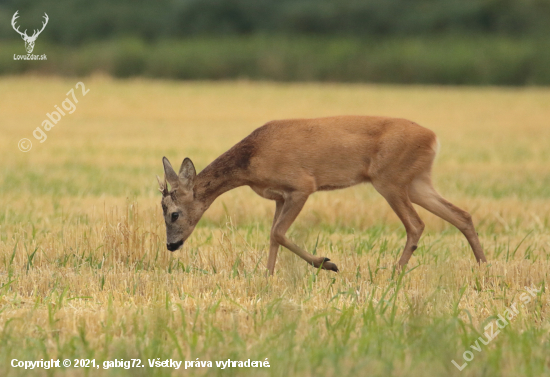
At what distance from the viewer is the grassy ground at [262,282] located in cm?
515

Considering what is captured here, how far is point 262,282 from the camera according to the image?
7.12 m

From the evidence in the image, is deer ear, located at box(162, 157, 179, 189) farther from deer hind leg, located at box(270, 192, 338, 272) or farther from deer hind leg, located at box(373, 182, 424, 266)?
deer hind leg, located at box(373, 182, 424, 266)

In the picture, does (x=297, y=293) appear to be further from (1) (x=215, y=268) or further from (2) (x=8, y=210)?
(2) (x=8, y=210)

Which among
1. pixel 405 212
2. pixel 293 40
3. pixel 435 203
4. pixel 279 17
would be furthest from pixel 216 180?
pixel 279 17

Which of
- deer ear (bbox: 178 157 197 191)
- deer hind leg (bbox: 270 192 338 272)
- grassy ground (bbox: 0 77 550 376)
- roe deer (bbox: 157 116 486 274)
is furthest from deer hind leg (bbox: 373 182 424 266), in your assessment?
deer ear (bbox: 178 157 197 191)

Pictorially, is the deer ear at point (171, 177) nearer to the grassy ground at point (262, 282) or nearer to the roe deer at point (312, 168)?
the roe deer at point (312, 168)

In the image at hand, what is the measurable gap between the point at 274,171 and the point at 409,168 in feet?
4.55

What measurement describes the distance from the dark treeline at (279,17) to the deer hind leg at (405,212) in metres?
50.4

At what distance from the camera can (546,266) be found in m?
7.94

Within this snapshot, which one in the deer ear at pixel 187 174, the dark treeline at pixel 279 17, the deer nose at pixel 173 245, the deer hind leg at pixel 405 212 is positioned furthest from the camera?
the dark treeline at pixel 279 17

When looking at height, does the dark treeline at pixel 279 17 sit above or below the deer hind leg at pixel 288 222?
above

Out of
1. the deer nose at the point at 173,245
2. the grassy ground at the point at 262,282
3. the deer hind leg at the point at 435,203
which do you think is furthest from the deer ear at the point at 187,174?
the deer hind leg at the point at 435,203

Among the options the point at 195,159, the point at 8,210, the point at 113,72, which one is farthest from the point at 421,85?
the point at 8,210

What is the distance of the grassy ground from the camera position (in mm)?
5152
